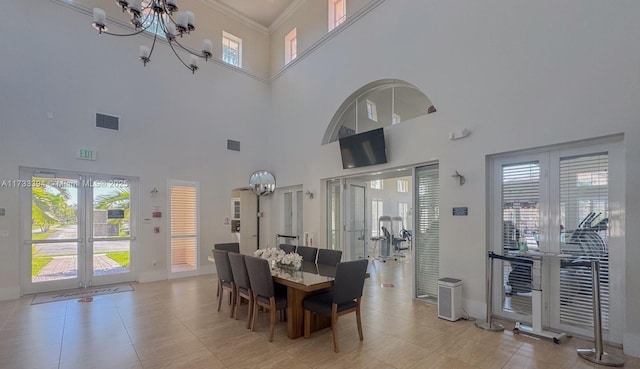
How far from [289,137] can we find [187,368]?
19.1 feet

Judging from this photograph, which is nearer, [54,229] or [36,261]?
[36,261]

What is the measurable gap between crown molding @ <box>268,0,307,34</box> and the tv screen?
13.0 ft

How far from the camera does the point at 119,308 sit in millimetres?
4617

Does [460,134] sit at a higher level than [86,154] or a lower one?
higher

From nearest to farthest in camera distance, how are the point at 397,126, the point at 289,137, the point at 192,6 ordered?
the point at 397,126
the point at 192,6
the point at 289,137

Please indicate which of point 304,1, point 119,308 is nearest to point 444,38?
point 304,1

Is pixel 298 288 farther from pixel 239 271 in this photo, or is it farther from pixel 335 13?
pixel 335 13

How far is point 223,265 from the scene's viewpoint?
4395 mm

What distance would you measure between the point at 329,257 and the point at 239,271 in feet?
4.29

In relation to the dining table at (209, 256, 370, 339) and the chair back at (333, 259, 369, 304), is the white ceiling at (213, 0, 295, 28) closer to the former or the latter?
the dining table at (209, 256, 370, 339)

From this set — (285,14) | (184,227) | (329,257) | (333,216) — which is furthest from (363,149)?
(285,14)

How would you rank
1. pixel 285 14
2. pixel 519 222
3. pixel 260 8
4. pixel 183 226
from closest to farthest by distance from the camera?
pixel 519 222, pixel 183 226, pixel 260 8, pixel 285 14

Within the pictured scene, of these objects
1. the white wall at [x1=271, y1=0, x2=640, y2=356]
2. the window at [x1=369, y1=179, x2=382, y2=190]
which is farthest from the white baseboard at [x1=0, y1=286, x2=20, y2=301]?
the window at [x1=369, y1=179, x2=382, y2=190]

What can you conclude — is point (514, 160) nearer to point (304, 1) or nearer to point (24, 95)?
Answer: point (304, 1)
